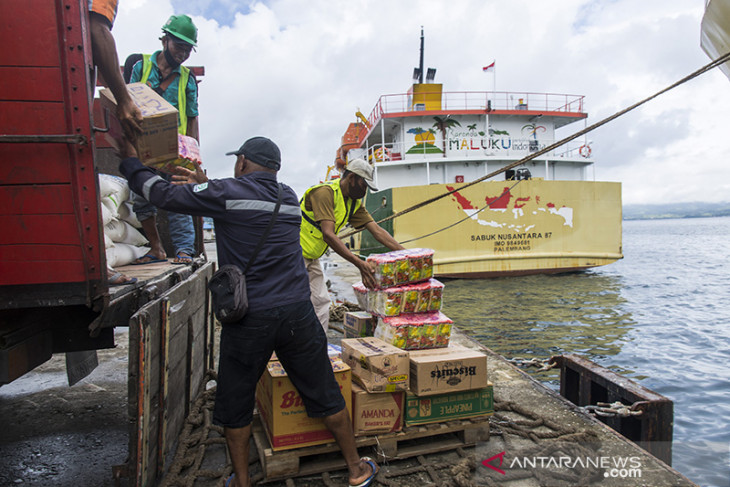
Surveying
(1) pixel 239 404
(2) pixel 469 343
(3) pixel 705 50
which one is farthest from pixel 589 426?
(3) pixel 705 50

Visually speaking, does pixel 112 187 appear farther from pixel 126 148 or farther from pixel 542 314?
pixel 542 314

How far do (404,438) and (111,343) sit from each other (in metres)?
1.91

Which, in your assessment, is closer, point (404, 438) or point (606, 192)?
point (404, 438)

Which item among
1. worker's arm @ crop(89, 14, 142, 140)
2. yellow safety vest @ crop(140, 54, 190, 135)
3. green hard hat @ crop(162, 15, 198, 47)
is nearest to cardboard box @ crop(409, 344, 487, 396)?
worker's arm @ crop(89, 14, 142, 140)

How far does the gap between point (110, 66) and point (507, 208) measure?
10914 millimetres

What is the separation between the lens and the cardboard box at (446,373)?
303 centimetres

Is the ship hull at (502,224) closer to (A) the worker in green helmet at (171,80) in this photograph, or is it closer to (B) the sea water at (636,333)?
(B) the sea water at (636,333)

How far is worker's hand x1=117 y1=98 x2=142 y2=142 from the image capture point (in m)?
2.50

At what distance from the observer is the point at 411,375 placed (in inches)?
123

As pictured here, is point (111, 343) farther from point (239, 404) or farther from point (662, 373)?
point (662, 373)

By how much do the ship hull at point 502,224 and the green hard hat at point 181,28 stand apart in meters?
8.33

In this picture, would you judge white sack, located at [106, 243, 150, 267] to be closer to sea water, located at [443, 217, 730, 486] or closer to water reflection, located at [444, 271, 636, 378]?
sea water, located at [443, 217, 730, 486]

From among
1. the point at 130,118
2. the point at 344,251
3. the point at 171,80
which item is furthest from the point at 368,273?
the point at 171,80

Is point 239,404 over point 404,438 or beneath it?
over
